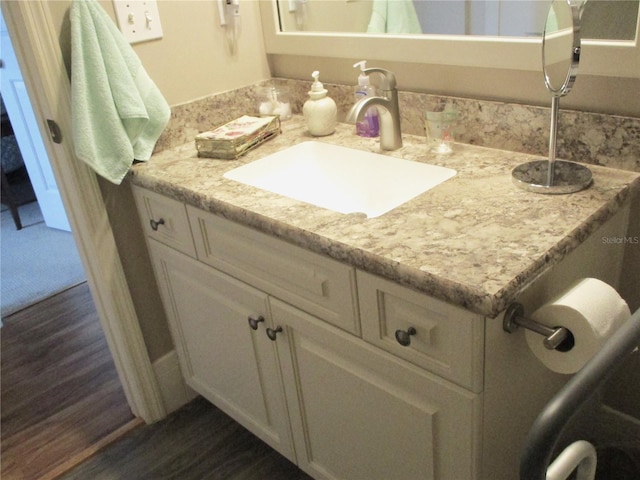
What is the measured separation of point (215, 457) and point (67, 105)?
106cm

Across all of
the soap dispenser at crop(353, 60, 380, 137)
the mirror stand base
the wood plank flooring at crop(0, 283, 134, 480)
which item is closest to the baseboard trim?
the wood plank flooring at crop(0, 283, 134, 480)

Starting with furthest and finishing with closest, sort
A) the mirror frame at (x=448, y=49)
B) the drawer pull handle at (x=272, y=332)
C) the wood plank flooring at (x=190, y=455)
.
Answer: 1. the wood plank flooring at (x=190, y=455)
2. the drawer pull handle at (x=272, y=332)
3. the mirror frame at (x=448, y=49)

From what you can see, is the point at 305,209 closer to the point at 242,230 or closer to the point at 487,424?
the point at 242,230

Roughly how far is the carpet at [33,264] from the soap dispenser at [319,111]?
1.71 meters

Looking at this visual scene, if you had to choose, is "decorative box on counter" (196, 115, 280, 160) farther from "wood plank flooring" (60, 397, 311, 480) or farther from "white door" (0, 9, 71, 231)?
"white door" (0, 9, 71, 231)

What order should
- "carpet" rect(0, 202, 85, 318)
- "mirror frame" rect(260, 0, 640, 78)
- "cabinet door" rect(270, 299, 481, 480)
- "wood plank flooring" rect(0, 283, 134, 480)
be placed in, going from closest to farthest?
"cabinet door" rect(270, 299, 481, 480), "mirror frame" rect(260, 0, 640, 78), "wood plank flooring" rect(0, 283, 134, 480), "carpet" rect(0, 202, 85, 318)

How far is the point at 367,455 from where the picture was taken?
1293 millimetres

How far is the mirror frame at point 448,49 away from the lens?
3.84 feet

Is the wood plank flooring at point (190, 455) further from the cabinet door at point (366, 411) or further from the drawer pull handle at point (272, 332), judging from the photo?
the drawer pull handle at point (272, 332)

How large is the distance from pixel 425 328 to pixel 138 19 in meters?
1.09

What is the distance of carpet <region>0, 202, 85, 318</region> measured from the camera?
2779 mm

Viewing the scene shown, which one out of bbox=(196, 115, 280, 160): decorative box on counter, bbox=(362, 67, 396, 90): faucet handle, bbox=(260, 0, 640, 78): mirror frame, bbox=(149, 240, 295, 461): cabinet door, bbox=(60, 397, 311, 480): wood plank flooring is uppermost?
bbox=(260, 0, 640, 78): mirror frame

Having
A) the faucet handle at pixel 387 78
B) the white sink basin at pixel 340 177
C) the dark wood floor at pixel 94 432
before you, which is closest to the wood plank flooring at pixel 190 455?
the dark wood floor at pixel 94 432

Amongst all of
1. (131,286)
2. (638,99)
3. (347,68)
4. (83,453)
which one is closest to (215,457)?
(83,453)
